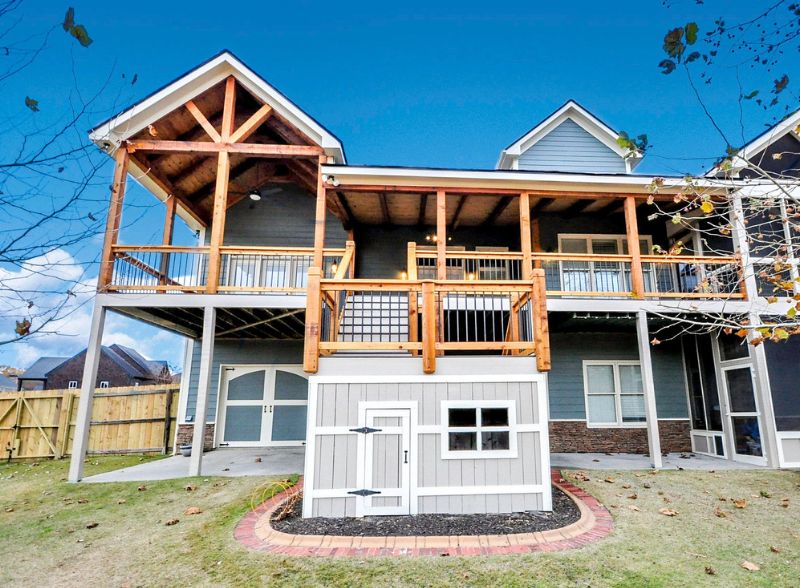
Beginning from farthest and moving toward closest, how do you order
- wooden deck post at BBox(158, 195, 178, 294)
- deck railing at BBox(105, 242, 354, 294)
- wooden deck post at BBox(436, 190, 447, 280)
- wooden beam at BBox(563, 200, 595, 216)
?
wooden beam at BBox(563, 200, 595, 216), wooden deck post at BBox(158, 195, 178, 294), deck railing at BBox(105, 242, 354, 294), wooden deck post at BBox(436, 190, 447, 280)

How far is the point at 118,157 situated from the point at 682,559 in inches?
430

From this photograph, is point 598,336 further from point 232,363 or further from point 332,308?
point 232,363

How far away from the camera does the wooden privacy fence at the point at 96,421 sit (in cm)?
1077

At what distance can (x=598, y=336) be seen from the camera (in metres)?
10.9

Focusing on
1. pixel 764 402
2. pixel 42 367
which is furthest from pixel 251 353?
pixel 42 367

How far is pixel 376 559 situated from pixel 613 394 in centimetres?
823

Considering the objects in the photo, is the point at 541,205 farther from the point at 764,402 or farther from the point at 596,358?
the point at 764,402

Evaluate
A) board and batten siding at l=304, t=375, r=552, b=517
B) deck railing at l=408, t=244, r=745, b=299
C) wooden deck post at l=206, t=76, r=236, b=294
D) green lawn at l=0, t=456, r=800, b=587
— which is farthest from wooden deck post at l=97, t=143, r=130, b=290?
deck railing at l=408, t=244, r=745, b=299

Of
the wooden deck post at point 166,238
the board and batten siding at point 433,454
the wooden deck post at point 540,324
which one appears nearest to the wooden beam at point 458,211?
the wooden deck post at point 540,324

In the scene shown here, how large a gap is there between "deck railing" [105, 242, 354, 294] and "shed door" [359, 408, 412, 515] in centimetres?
388

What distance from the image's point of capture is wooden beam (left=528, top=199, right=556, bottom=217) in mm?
10462

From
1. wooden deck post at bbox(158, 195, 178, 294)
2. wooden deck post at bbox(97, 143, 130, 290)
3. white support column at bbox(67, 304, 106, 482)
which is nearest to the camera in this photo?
white support column at bbox(67, 304, 106, 482)

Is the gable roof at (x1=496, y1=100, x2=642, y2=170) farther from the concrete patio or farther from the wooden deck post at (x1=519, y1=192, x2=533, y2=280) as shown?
the concrete patio

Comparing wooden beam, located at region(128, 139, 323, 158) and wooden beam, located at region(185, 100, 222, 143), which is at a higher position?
wooden beam, located at region(185, 100, 222, 143)
